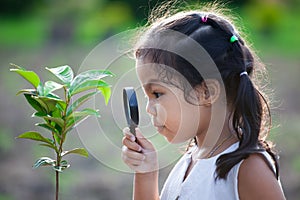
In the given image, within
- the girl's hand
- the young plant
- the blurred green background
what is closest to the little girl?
the girl's hand

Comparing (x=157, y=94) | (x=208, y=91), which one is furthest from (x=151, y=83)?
(x=208, y=91)

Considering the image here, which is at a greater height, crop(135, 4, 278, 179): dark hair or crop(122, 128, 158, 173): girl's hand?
crop(135, 4, 278, 179): dark hair

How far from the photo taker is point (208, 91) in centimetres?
157

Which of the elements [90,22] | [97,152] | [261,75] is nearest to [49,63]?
[90,22]

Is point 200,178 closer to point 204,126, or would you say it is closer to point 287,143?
point 204,126

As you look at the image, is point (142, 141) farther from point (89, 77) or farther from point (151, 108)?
point (89, 77)

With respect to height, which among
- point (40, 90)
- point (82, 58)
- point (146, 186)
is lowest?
point (146, 186)

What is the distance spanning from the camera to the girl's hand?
4.92 ft

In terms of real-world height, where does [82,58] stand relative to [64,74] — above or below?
above

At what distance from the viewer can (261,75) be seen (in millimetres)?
1694

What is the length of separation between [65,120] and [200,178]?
35 cm

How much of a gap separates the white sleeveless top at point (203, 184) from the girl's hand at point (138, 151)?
0.13m

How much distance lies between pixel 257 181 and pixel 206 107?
21 cm

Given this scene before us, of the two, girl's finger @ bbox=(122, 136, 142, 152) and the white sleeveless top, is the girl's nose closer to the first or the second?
girl's finger @ bbox=(122, 136, 142, 152)
